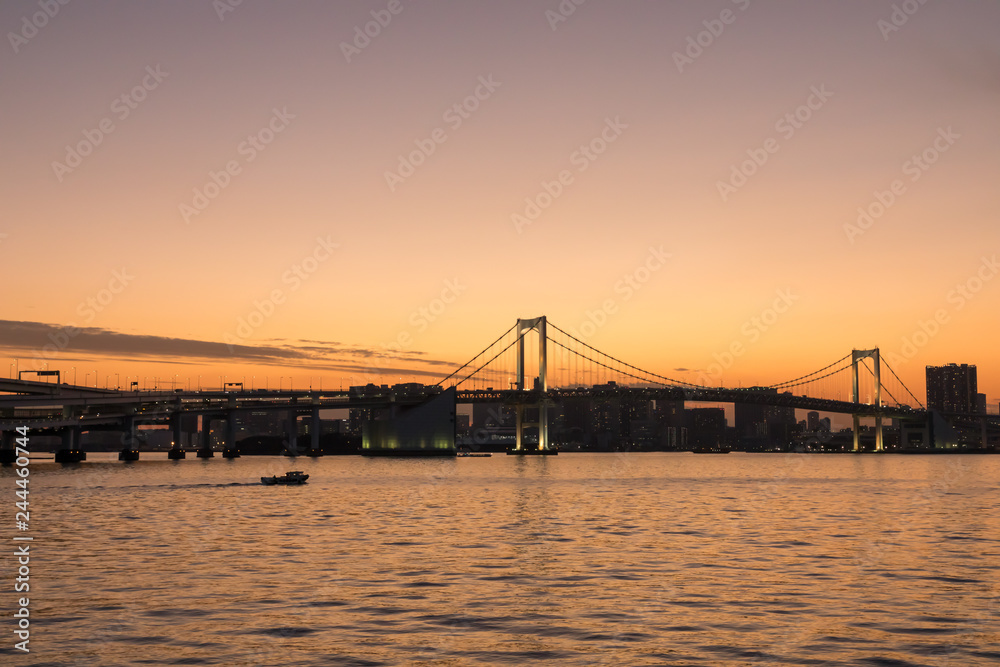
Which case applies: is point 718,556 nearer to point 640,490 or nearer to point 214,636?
point 214,636

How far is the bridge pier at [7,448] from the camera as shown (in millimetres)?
151050

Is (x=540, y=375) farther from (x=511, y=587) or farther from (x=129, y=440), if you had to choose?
(x=511, y=587)

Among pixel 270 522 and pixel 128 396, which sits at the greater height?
pixel 128 396

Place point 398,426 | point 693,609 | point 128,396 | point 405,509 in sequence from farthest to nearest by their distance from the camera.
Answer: point 398,426 → point 128,396 → point 405,509 → point 693,609

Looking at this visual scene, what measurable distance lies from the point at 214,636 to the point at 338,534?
2141 centimetres

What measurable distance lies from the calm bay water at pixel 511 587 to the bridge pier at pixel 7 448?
358 feet

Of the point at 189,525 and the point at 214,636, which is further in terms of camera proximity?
the point at 189,525

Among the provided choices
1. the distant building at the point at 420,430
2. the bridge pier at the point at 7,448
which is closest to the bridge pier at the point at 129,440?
the bridge pier at the point at 7,448

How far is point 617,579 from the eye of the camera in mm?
27797

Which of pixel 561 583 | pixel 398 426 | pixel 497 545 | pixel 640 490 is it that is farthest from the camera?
pixel 398 426

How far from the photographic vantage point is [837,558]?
108 feet

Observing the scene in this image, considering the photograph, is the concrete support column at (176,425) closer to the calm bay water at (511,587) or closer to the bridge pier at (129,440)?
the bridge pier at (129,440)

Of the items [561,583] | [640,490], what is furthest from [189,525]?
[640,490]

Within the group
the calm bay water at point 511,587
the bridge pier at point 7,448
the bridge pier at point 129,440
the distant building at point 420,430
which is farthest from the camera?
the distant building at point 420,430
